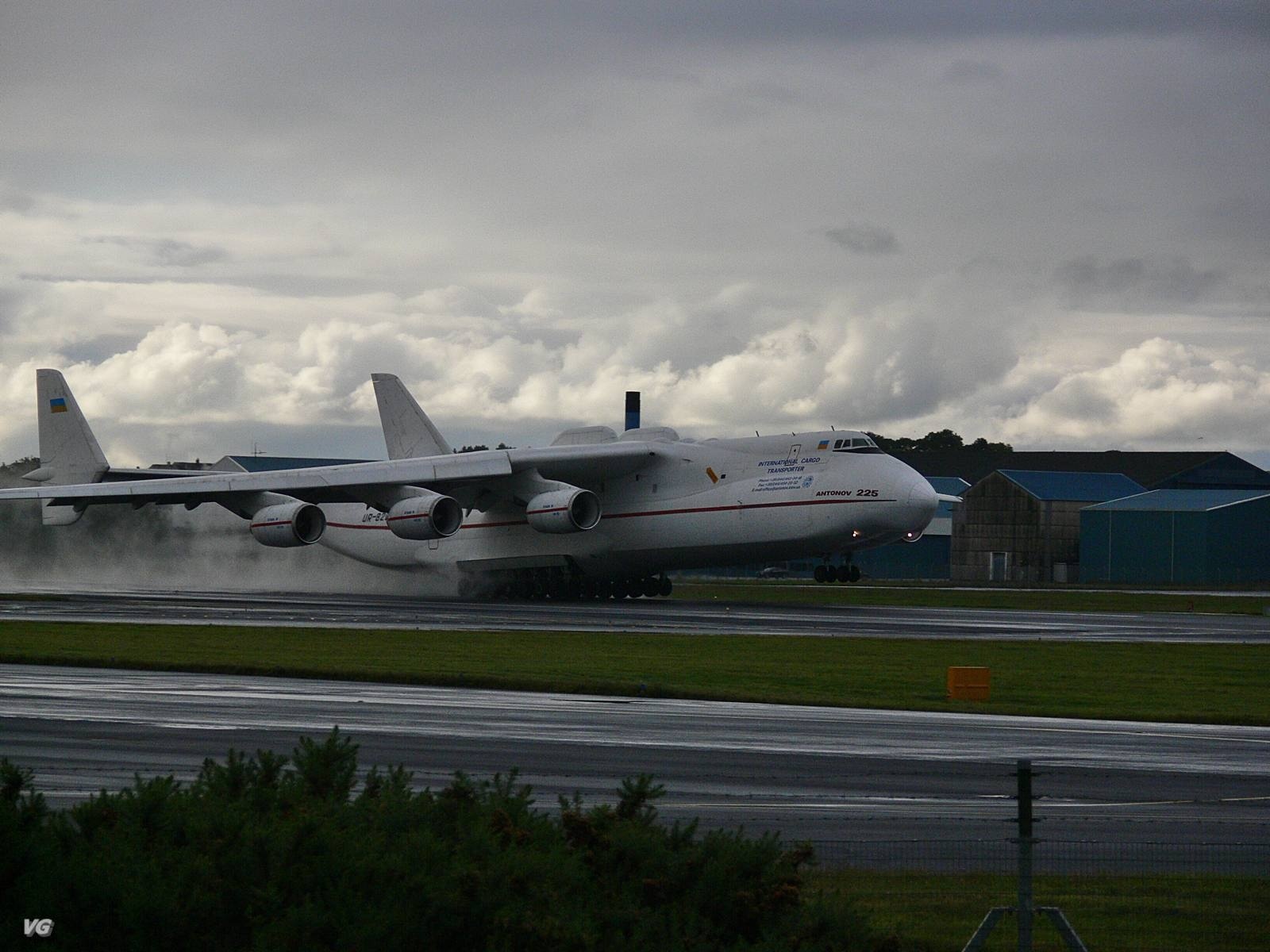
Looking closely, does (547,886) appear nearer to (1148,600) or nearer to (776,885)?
(776,885)

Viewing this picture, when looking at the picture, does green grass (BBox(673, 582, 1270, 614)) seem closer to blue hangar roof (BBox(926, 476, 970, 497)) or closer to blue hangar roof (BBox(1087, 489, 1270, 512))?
blue hangar roof (BBox(1087, 489, 1270, 512))

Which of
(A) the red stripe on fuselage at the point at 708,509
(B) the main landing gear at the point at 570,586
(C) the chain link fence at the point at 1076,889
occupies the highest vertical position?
(A) the red stripe on fuselage at the point at 708,509

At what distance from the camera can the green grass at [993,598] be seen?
5709 centimetres

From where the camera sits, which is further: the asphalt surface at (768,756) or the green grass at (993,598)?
the green grass at (993,598)

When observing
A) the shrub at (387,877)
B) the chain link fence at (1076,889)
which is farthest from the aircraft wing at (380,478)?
the shrub at (387,877)

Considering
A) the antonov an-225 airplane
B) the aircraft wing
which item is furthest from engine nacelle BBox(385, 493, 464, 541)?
the aircraft wing

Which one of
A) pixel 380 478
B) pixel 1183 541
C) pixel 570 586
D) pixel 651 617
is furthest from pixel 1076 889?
pixel 1183 541

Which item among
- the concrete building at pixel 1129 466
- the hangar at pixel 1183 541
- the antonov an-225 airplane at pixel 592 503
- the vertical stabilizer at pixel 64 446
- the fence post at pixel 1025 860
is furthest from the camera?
the concrete building at pixel 1129 466

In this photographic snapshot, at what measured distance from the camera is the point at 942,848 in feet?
35.3

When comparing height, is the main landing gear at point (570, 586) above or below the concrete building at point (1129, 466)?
below

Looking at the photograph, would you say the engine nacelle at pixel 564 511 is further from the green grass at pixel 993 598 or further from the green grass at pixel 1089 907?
the green grass at pixel 1089 907

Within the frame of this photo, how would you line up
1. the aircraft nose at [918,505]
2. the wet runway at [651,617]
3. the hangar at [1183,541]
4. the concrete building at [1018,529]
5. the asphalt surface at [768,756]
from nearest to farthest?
the asphalt surface at [768,756]
the wet runway at [651,617]
the aircraft nose at [918,505]
the hangar at [1183,541]
the concrete building at [1018,529]

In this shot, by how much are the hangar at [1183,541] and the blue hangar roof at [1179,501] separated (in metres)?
0.07

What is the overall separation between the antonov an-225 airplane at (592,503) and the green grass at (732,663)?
14.3 metres
